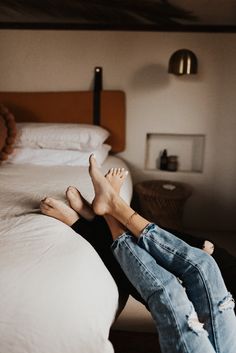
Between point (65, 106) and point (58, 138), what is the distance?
19.0 inches

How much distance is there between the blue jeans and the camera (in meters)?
1.01

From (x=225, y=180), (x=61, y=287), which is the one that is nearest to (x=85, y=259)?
(x=61, y=287)

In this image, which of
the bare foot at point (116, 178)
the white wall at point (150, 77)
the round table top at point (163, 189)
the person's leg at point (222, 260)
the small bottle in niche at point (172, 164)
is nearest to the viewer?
the person's leg at point (222, 260)

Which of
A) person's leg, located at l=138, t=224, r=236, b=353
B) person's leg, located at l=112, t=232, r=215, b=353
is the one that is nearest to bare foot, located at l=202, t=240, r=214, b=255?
person's leg, located at l=138, t=224, r=236, b=353

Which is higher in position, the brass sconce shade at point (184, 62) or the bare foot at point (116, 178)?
the brass sconce shade at point (184, 62)

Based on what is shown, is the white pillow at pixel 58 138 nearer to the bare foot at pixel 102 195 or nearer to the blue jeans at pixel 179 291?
the bare foot at pixel 102 195

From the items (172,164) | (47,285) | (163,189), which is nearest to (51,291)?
(47,285)

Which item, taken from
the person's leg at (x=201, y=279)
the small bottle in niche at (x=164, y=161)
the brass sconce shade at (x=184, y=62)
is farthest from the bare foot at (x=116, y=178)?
the small bottle in niche at (x=164, y=161)

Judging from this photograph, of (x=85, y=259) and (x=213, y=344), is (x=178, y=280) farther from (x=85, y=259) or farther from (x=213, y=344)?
(x=85, y=259)

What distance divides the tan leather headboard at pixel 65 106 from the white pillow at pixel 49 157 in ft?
1.55

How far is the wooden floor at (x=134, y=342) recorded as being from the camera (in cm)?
151

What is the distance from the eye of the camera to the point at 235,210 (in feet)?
9.48

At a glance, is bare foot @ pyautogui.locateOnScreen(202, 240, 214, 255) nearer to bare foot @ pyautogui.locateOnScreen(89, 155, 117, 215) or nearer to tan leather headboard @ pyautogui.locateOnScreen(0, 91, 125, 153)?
bare foot @ pyautogui.locateOnScreen(89, 155, 117, 215)

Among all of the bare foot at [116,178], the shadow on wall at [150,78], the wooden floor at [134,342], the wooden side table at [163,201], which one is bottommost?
the wooden floor at [134,342]
